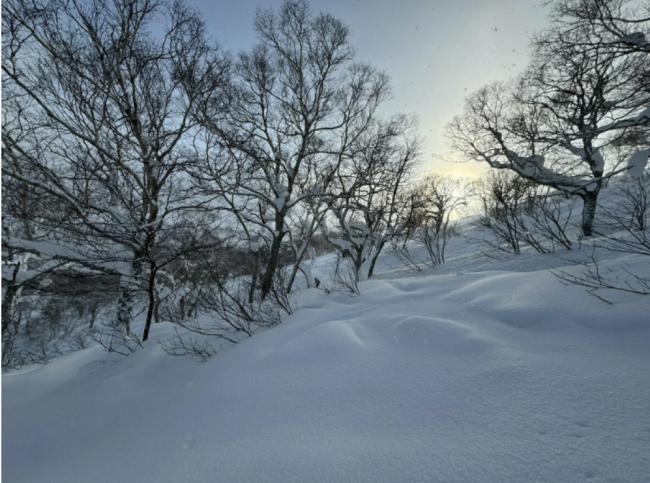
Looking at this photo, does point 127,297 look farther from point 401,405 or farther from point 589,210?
point 589,210

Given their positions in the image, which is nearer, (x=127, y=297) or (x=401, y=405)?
(x=401, y=405)

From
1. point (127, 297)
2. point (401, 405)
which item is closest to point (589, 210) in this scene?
point (401, 405)

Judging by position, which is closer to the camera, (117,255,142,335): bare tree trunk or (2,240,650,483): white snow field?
(2,240,650,483): white snow field

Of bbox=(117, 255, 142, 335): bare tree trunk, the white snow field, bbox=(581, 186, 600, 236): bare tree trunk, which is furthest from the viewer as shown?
bbox=(581, 186, 600, 236): bare tree trunk

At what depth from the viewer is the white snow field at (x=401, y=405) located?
46.7 inches

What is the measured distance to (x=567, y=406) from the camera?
53.1 inches

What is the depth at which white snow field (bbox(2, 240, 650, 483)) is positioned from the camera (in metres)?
1.19

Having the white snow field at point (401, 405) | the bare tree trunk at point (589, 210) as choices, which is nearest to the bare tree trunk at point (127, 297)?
the white snow field at point (401, 405)

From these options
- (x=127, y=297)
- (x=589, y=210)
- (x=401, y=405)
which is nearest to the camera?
(x=401, y=405)

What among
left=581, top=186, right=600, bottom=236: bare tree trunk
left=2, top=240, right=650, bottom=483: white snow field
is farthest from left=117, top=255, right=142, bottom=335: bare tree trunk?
left=581, top=186, right=600, bottom=236: bare tree trunk

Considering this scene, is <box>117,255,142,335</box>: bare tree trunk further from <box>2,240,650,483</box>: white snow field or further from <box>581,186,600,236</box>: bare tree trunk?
<box>581,186,600,236</box>: bare tree trunk

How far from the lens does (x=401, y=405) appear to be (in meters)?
1.63

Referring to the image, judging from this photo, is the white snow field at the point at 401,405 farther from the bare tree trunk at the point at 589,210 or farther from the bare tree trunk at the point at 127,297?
the bare tree trunk at the point at 589,210

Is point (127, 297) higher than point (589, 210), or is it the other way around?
point (589, 210)
